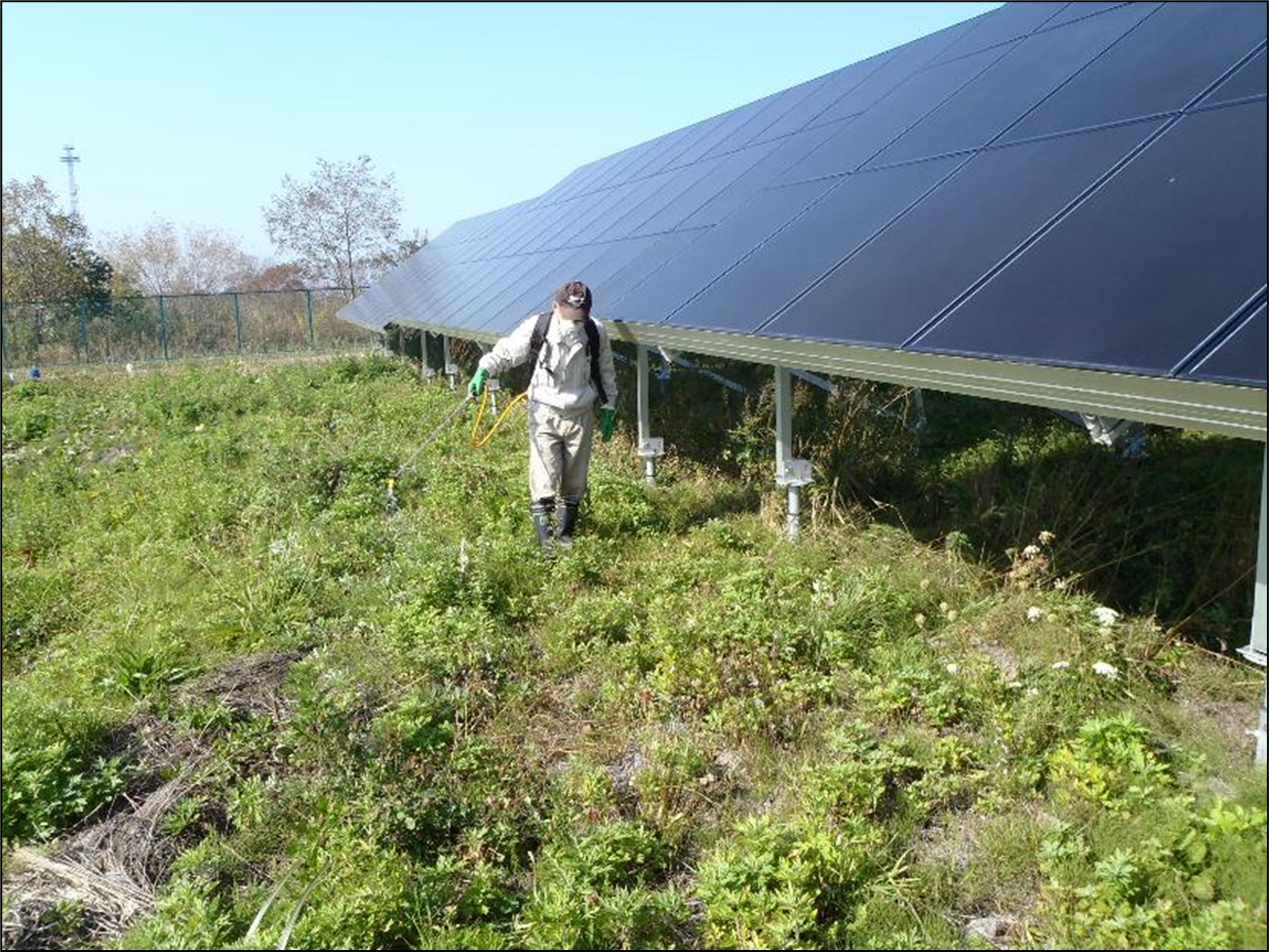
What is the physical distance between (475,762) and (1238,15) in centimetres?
480

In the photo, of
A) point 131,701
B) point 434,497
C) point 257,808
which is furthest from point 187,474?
point 257,808

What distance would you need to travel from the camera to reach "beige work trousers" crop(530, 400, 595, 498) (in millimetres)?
6934

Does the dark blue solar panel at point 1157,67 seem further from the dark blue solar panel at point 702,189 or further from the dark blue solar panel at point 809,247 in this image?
the dark blue solar panel at point 702,189

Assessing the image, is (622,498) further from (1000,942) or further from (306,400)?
(306,400)

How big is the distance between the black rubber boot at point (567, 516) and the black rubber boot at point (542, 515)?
62 millimetres

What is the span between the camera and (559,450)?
697cm

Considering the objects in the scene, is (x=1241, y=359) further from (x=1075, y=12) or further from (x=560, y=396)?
(x=1075, y=12)

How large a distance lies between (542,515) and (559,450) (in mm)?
447

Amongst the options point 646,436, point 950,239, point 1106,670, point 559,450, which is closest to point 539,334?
point 559,450

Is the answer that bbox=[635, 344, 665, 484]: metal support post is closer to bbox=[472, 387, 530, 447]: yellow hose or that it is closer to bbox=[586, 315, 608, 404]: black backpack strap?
bbox=[472, 387, 530, 447]: yellow hose

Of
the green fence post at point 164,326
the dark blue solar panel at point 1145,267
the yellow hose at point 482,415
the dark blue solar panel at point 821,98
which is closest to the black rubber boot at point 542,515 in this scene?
the yellow hose at point 482,415

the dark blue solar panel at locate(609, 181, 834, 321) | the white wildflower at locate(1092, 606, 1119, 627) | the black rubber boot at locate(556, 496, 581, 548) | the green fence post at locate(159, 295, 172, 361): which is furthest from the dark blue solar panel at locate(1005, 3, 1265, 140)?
the green fence post at locate(159, 295, 172, 361)

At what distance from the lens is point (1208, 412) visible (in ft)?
9.60

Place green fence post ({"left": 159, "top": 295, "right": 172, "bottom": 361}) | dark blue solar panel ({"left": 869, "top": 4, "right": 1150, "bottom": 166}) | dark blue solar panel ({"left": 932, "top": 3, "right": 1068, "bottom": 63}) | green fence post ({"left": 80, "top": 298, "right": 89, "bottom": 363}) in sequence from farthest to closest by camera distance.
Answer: green fence post ({"left": 159, "top": 295, "right": 172, "bottom": 361}), green fence post ({"left": 80, "top": 298, "right": 89, "bottom": 363}), dark blue solar panel ({"left": 932, "top": 3, "right": 1068, "bottom": 63}), dark blue solar panel ({"left": 869, "top": 4, "right": 1150, "bottom": 166})
